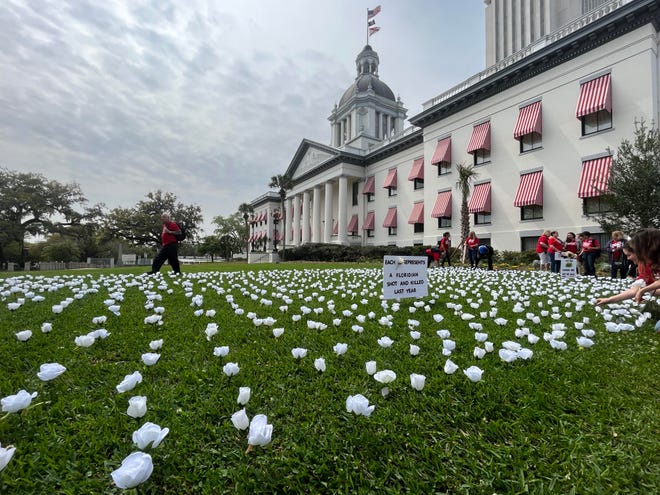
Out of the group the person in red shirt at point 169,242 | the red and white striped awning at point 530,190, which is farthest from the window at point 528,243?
the person in red shirt at point 169,242

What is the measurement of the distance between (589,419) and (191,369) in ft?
8.36

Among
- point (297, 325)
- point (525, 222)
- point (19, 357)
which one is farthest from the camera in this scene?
point (525, 222)

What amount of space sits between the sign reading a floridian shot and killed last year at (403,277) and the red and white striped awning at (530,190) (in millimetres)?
16232

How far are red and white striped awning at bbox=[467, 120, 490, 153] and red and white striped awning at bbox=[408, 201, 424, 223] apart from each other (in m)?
6.80

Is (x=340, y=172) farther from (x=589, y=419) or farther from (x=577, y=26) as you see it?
(x=589, y=419)

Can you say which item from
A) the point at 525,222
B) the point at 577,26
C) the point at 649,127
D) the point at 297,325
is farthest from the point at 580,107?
the point at 297,325

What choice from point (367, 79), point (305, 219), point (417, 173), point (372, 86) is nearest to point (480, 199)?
point (417, 173)

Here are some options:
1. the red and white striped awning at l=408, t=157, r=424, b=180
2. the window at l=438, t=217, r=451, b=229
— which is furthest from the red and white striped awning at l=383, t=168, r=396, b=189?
the window at l=438, t=217, r=451, b=229

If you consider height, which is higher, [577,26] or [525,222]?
[577,26]

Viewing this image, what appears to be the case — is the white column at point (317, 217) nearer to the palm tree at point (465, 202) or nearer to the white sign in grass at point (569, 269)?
the palm tree at point (465, 202)

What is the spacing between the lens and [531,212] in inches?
720

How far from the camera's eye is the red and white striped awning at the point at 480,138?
2027 centimetres

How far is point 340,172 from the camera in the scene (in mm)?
33750

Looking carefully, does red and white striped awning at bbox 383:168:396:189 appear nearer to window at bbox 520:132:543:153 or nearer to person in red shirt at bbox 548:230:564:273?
window at bbox 520:132:543:153
